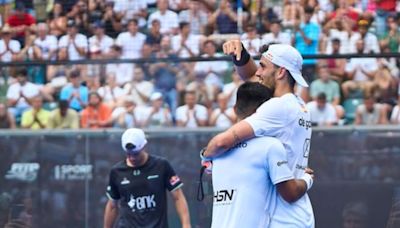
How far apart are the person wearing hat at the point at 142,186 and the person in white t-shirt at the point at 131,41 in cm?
246

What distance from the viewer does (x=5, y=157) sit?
11859 millimetres

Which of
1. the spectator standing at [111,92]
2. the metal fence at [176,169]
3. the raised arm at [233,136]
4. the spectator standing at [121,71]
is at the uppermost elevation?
the raised arm at [233,136]

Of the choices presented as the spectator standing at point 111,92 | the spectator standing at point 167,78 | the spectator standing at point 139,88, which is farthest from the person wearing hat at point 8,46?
the spectator standing at point 167,78

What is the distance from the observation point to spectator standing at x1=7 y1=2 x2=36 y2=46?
12.5m

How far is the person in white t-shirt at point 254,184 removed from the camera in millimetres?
5270

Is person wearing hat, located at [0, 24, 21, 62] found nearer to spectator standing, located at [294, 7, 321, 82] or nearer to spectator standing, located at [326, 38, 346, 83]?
spectator standing, located at [294, 7, 321, 82]

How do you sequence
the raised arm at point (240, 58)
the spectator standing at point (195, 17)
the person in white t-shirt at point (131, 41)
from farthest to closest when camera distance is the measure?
the person in white t-shirt at point (131, 41)
the spectator standing at point (195, 17)
the raised arm at point (240, 58)

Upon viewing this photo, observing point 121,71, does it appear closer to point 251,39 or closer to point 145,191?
point 251,39

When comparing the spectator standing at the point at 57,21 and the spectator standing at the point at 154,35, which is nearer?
the spectator standing at the point at 154,35

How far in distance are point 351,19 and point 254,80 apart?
6.22m

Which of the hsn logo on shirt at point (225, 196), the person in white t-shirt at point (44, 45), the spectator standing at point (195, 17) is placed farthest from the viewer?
the person in white t-shirt at point (44, 45)

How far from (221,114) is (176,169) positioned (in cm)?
83

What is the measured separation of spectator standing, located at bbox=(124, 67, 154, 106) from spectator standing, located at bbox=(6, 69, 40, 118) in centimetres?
114

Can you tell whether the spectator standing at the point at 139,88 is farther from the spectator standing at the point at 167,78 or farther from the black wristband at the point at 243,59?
the black wristband at the point at 243,59
